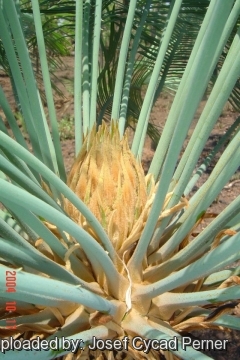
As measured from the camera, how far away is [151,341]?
29.5 inches

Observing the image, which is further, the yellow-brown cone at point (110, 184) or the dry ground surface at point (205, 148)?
the dry ground surface at point (205, 148)

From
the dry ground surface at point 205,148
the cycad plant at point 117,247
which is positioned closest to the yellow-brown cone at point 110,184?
the cycad plant at point 117,247

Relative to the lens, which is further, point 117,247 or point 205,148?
point 205,148

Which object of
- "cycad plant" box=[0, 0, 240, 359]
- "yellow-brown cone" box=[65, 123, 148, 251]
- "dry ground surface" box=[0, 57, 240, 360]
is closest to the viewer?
"cycad plant" box=[0, 0, 240, 359]

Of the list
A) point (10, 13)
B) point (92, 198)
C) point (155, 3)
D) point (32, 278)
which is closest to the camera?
point (32, 278)

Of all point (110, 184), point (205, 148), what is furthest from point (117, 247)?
point (205, 148)

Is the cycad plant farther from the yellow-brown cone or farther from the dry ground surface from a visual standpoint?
the dry ground surface

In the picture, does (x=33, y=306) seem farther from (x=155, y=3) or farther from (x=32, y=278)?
(x=155, y=3)

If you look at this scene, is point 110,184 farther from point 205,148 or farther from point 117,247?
point 205,148

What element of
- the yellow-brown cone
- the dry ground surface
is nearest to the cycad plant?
the yellow-brown cone

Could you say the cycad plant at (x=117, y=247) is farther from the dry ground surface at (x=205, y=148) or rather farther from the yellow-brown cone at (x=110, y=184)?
the dry ground surface at (x=205, y=148)

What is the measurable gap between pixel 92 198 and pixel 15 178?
0.17 meters

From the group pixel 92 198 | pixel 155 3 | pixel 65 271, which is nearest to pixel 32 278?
pixel 65 271

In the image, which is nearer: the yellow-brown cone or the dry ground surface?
the yellow-brown cone
